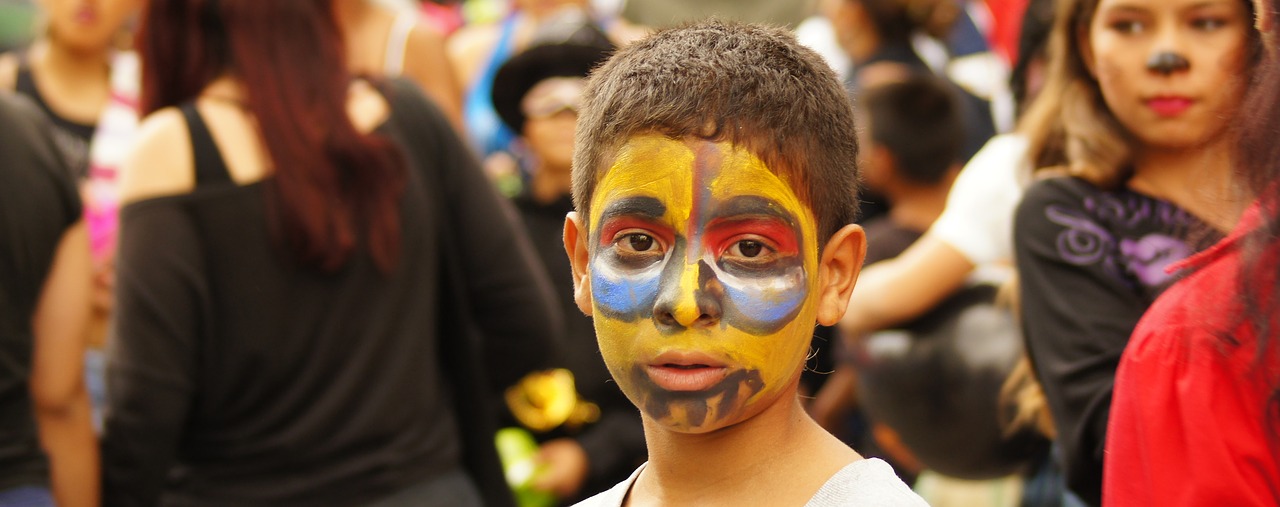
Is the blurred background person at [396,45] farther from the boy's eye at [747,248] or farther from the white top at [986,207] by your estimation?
the boy's eye at [747,248]

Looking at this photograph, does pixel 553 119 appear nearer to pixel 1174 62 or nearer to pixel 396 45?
pixel 396 45

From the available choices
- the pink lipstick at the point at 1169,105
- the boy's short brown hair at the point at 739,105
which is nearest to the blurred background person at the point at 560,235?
the pink lipstick at the point at 1169,105

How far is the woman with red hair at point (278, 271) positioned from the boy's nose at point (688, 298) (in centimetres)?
126

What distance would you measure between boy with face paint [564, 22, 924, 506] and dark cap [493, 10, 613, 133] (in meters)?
2.63

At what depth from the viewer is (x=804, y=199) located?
5.81ft

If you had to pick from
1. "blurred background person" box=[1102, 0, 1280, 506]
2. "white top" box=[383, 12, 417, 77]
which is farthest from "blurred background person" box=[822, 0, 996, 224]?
"blurred background person" box=[1102, 0, 1280, 506]

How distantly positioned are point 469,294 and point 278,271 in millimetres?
463

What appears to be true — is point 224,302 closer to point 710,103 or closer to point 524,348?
point 524,348

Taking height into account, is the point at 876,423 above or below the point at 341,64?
below

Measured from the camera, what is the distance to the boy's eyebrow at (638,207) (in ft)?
5.68

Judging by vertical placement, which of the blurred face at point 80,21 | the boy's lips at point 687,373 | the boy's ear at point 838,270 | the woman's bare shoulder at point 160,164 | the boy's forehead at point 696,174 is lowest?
the blurred face at point 80,21

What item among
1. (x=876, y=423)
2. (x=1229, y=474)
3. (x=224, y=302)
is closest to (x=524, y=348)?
(x=224, y=302)

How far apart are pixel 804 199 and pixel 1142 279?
0.89 meters

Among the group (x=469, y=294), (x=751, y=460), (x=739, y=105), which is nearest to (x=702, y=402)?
(x=751, y=460)
